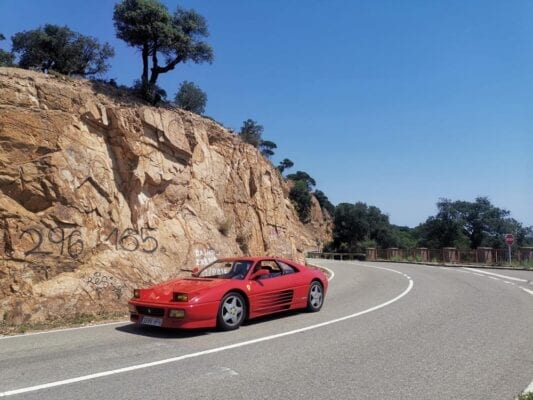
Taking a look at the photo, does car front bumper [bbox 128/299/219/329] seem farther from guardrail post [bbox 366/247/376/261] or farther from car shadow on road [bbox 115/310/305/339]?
guardrail post [bbox 366/247/376/261]

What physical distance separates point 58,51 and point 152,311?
46.3ft

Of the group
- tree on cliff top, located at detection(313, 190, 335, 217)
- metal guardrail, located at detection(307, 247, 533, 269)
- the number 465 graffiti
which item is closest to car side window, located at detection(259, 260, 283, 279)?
the number 465 graffiti

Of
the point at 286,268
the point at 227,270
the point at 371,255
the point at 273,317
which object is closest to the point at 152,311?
the point at 227,270

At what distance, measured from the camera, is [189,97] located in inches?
894

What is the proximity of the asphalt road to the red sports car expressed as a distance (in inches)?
10.4

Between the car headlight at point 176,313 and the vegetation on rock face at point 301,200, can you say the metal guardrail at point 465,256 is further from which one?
the vegetation on rock face at point 301,200

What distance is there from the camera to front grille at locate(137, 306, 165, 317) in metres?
Answer: 8.02

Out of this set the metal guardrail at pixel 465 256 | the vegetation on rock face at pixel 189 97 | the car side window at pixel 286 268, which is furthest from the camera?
the metal guardrail at pixel 465 256

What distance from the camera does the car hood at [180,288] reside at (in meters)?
8.23

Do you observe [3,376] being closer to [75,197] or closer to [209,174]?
[75,197]

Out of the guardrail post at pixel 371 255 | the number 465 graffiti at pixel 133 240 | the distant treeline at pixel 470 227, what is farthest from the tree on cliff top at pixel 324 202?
the number 465 graffiti at pixel 133 240

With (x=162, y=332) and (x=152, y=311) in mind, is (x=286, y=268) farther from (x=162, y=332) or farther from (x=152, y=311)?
(x=152, y=311)

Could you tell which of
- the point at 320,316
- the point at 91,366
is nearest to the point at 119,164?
the point at 320,316

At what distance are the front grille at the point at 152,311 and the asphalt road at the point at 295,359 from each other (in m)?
0.34
